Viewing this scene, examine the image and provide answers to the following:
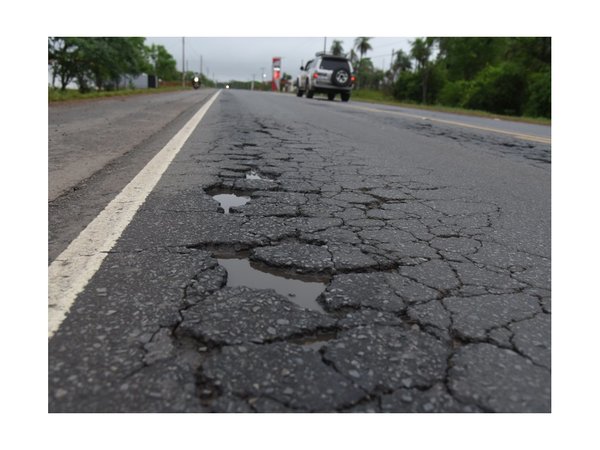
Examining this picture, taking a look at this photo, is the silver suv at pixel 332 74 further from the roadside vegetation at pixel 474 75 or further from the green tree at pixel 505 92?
the green tree at pixel 505 92

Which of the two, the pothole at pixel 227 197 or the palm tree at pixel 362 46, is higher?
the palm tree at pixel 362 46

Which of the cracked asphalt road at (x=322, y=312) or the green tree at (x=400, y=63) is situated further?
the green tree at (x=400, y=63)

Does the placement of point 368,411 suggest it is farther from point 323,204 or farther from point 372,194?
point 372,194

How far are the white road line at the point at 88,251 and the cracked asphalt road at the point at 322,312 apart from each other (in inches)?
2.0

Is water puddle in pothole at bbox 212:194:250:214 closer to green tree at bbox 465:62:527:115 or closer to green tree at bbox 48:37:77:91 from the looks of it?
green tree at bbox 48:37:77:91

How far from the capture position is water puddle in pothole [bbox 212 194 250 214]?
3.10 meters

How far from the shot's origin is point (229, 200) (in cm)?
326

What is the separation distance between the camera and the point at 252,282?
6.41 feet

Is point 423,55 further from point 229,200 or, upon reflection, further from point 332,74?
point 229,200

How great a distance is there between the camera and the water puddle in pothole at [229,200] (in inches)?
122

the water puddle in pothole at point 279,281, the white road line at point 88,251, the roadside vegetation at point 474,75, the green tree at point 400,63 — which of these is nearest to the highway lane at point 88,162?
the white road line at point 88,251

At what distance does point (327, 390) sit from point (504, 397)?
0.51 m

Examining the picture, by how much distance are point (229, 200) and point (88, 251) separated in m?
1.28

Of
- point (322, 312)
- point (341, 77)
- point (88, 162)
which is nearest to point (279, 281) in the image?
point (322, 312)
